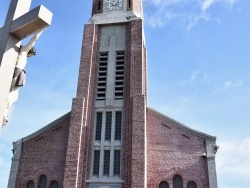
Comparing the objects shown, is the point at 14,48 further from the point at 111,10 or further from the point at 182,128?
the point at 111,10

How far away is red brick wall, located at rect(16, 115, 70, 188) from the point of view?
54.1 ft

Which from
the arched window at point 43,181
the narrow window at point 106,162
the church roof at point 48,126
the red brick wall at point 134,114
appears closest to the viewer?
the red brick wall at point 134,114

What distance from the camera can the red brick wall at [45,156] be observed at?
16492 mm

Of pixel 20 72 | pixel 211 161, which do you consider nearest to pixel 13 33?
pixel 20 72

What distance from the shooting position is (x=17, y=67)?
5.02 meters

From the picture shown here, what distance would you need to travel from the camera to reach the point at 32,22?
4.75 m

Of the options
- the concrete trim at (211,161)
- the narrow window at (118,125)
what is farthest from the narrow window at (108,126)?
the concrete trim at (211,161)

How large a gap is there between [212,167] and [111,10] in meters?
11.6

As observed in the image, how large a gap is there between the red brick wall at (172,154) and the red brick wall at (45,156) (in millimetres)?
4484

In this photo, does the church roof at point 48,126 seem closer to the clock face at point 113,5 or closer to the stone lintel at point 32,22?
the clock face at point 113,5

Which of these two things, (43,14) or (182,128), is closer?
(43,14)

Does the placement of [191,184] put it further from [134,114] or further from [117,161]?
[134,114]

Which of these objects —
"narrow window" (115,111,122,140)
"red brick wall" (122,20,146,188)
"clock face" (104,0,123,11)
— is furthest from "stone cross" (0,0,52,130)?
"clock face" (104,0,123,11)

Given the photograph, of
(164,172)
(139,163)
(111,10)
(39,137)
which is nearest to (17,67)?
(139,163)
